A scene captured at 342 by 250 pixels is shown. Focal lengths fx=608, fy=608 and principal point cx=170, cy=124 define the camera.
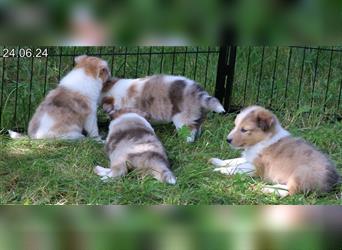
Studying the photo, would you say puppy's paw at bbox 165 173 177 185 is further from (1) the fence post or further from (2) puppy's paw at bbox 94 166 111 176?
(1) the fence post

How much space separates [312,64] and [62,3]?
520cm

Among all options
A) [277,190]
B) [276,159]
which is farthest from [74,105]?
[277,190]

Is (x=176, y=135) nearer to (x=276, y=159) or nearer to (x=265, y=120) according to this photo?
(x=265, y=120)

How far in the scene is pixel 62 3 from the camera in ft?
3.91

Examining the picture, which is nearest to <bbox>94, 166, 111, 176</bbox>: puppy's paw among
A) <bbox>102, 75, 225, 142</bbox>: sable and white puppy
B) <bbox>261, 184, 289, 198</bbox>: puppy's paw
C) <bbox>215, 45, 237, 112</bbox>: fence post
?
<bbox>102, 75, 225, 142</bbox>: sable and white puppy

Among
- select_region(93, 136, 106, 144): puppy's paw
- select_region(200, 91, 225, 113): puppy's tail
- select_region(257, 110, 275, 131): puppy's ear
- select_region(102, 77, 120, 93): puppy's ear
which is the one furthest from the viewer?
select_region(102, 77, 120, 93): puppy's ear

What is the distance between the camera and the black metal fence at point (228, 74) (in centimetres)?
509

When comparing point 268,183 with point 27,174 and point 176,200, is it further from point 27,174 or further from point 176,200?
point 27,174

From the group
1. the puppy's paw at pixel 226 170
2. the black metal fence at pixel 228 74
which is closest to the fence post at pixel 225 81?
the black metal fence at pixel 228 74

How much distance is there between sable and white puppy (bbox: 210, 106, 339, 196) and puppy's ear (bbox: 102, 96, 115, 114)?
1.03 metres

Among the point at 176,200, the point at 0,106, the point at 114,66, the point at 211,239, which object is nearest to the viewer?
the point at 211,239

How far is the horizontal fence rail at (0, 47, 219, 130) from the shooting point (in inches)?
195

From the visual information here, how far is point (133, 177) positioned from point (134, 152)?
17 centimetres

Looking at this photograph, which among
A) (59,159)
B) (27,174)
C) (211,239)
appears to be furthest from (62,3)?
(59,159)
